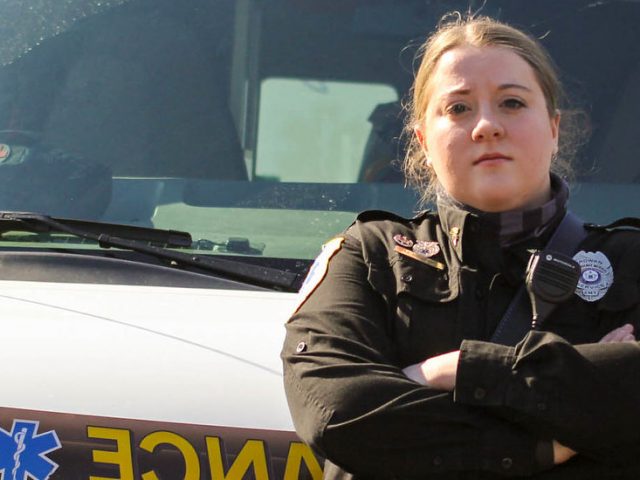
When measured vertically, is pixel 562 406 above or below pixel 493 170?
below

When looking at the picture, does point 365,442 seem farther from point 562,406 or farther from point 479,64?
point 479,64

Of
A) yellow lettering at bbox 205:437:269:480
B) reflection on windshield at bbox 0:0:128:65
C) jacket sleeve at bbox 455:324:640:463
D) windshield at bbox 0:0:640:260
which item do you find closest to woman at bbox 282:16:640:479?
jacket sleeve at bbox 455:324:640:463

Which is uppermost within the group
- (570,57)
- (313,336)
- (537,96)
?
(570,57)

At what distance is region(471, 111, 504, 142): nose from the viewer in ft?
6.52

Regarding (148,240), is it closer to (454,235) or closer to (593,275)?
(454,235)

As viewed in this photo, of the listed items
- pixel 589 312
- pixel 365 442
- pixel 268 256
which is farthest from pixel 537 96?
pixel 365 442

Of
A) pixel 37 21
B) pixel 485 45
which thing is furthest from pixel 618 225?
pixel 37 21

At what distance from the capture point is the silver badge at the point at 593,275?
1.90 meters

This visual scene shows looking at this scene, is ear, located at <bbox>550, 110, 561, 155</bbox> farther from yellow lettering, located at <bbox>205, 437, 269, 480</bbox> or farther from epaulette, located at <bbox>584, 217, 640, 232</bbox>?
yellow lettering, located at <bbox>205, 437, 269, 480</bbox>

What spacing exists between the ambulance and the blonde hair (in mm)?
51

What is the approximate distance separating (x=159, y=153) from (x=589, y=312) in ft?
3.46

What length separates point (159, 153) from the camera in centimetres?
251

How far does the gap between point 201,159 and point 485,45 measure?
724 mm

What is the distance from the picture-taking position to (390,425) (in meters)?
1.71
